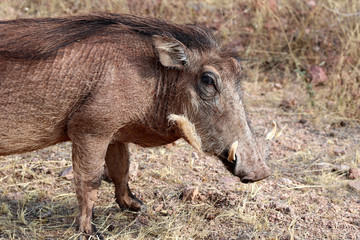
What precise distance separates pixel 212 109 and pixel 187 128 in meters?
0.17

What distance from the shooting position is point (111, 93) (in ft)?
9.27

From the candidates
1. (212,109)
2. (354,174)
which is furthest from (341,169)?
(212,109)

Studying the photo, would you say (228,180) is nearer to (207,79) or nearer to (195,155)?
(195,155)

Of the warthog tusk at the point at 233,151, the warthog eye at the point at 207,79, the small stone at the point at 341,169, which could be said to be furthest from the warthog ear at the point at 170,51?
the small stone at the point at 341,169

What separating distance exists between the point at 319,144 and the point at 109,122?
7.95ft

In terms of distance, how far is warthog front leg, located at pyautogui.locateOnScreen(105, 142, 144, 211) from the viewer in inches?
135

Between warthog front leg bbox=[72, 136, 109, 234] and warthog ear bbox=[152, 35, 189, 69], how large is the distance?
54cm

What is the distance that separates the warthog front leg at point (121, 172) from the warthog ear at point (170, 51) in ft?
2.35

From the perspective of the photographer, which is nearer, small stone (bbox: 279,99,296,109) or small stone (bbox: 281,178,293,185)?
small stone (bbox: 281,178,293,185)

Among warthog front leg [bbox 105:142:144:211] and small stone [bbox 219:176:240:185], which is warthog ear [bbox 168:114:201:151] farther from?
small stone [bbox 219:176:240:185]

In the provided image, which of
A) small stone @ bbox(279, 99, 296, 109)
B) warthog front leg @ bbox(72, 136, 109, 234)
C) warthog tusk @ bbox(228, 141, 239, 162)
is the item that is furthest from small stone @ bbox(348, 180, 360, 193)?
warthog front leg @ bbox(72, 136, 109, 234)

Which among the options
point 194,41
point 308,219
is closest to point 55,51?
point 194,41

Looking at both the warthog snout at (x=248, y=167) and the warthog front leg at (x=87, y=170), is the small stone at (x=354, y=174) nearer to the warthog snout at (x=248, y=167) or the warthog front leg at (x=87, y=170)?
the warthog snout at (x=248, y=167)

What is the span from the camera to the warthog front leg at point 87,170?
2885mm
